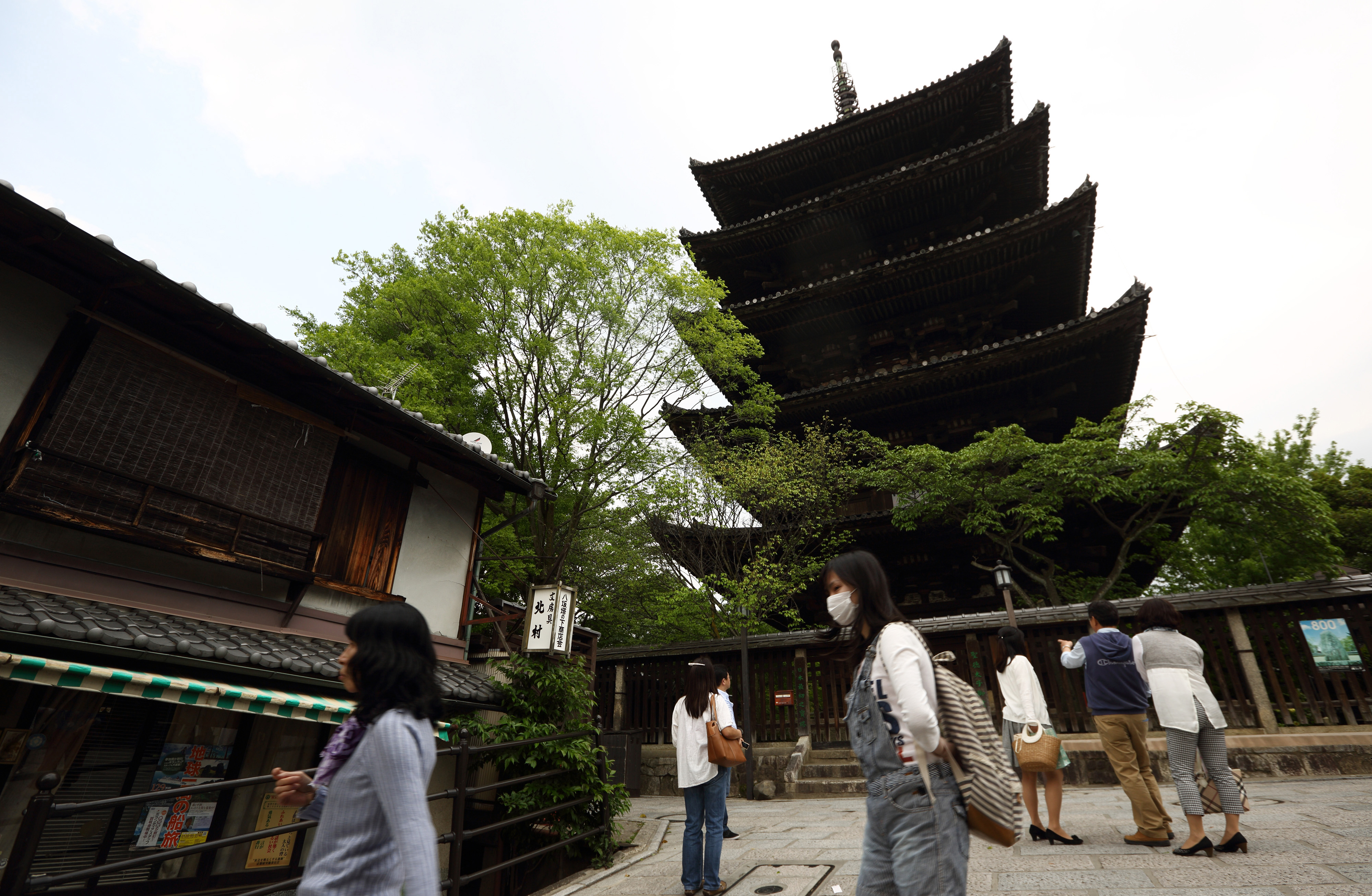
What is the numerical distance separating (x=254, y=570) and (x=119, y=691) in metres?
2.03

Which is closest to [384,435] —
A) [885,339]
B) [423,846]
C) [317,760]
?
[317,760]

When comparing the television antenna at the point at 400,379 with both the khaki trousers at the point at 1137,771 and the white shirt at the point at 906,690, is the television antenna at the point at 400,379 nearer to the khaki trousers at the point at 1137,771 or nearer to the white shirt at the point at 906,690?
the white shirt at the point at 906,690

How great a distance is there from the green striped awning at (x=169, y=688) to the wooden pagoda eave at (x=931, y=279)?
14182 mm

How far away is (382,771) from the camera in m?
1.75

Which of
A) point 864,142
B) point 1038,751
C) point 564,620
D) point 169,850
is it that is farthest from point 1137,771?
point 864,142

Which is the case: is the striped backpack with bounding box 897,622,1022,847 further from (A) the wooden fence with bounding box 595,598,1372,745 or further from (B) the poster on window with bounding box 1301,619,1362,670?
(B) the poster on window with bounding box 1301,619,1362,670

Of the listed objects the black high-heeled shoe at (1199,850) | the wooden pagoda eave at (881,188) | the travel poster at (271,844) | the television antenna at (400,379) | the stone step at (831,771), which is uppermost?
the wooden pagoda eave at (881,188)

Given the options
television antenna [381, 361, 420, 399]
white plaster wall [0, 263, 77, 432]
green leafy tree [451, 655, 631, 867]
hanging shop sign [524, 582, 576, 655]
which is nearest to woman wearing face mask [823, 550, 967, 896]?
green leafy tree [451, 655, 631, 867]

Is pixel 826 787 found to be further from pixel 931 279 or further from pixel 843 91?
pixel 843 91

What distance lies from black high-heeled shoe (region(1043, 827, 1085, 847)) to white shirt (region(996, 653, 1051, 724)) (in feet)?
2.83

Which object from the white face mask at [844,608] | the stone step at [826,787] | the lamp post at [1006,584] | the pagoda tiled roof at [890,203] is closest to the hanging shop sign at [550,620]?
the stone step at [826,787]

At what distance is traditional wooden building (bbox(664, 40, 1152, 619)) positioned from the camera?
1480 cm

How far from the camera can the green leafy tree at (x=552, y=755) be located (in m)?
6.48

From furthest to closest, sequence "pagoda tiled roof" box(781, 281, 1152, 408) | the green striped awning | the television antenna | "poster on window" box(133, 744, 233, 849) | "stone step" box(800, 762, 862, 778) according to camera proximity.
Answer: "pagoda tiled roof" box(781, 281, 1152, 408), "stone step" box(800, 762, 862, 778), the television antenna, "poster on window" box(133, 744, 233, 849), the green striped awning
